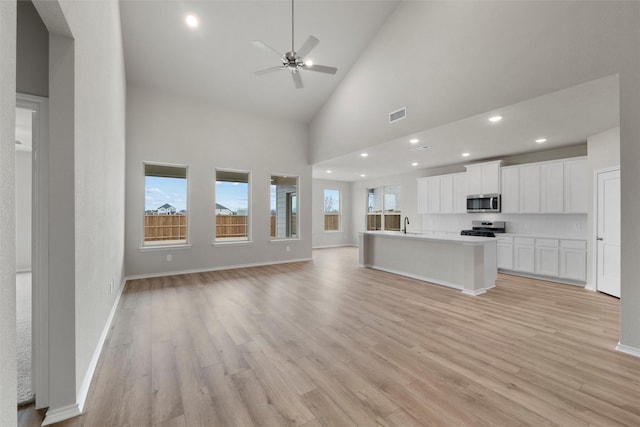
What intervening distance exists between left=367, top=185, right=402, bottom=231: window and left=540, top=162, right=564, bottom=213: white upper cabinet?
4.24m

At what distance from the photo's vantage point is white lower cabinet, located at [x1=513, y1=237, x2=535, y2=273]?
5.63 m

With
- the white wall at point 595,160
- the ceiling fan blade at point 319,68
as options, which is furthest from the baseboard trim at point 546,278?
the ceiling fan blade at point 319,68

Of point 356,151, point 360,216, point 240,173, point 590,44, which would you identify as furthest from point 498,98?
point 360,216

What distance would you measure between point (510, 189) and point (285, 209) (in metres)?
5.61

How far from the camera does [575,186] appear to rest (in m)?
5.11

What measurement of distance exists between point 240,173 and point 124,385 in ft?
17.1

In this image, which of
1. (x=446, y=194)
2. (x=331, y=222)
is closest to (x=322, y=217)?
(x=331, y=222)

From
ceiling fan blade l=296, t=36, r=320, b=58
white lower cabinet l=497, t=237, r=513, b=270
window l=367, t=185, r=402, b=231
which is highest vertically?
ceiling fan blade l=296, t=36, r=320, b=58

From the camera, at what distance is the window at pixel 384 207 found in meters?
9.59

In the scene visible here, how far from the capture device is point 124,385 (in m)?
2.06

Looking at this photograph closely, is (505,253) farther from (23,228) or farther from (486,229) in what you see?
(23,228)

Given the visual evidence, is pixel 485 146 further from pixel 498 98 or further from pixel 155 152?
pixel 155 152

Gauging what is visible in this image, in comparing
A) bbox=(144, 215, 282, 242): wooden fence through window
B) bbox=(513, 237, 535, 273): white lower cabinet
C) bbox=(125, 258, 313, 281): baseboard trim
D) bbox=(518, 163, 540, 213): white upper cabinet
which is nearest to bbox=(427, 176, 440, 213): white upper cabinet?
bbox=(518, 163, 540, 213): white upper cabinet

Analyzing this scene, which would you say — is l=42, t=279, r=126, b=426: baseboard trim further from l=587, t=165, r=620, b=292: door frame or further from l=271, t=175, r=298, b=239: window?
l=587, t=165, r=620, b=292: door frame
